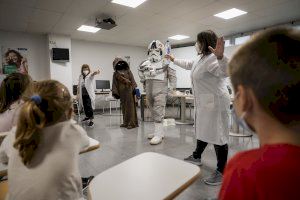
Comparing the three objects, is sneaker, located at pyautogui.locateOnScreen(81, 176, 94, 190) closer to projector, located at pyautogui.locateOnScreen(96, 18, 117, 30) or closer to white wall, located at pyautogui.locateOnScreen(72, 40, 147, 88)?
projector, located at pyautogui.locateOnScreen(96, 18, 117, 30)

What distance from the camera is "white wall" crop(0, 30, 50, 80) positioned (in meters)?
6.61

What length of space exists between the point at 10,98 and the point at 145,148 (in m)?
2.10

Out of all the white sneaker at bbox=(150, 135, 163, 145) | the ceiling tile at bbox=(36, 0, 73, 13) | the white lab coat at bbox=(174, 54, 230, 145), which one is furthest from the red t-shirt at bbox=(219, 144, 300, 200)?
the ceiling tile at bbox=(36, 0, 73, 13)

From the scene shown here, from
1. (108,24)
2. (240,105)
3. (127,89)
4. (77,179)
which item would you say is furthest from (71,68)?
(240,105)

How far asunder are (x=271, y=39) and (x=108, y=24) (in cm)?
534

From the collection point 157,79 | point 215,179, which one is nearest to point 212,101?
point 215,179

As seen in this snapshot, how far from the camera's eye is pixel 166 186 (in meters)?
0.85

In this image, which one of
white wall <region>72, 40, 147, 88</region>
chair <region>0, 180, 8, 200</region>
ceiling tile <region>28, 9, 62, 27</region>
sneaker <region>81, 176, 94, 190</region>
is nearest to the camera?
chair <region>0, 180, 8, 200</region>

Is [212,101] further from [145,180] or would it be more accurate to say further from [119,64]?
[119,64]

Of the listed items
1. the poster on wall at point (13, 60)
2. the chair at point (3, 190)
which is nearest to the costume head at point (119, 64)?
the poster on wall at point (13, 60)

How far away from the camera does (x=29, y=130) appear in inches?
31.4

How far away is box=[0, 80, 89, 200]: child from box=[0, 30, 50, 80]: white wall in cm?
644

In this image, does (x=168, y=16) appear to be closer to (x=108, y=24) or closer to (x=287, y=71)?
(x=108, y=24)

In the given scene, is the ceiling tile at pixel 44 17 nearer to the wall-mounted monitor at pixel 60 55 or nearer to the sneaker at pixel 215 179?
the wall-mounted monitor at pixel 60 55
